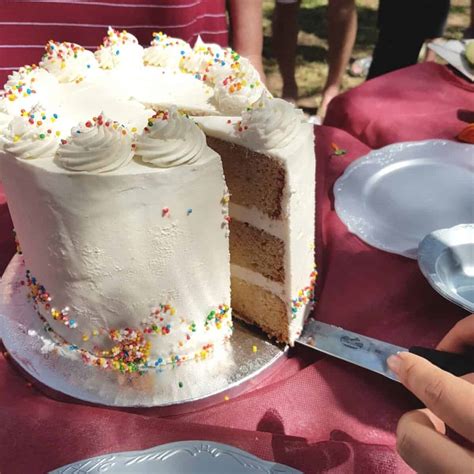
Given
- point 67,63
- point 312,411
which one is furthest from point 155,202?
point 67,63

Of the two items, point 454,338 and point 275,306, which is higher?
point 454,338

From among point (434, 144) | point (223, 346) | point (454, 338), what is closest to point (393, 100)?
point (434, 144)

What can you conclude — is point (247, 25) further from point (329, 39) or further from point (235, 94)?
point (329, 39)

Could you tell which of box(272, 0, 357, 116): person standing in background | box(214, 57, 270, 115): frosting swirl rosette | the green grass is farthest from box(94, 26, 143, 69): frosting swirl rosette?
the green grass

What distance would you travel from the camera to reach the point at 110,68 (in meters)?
2.10

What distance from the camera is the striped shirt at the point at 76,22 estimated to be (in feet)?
8.79

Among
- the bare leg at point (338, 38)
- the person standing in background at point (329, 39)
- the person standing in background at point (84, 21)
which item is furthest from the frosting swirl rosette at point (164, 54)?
the person standing in background at point (329, 39)

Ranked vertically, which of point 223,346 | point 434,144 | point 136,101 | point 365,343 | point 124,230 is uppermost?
point 136,101

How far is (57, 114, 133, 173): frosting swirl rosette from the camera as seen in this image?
57.9 inches

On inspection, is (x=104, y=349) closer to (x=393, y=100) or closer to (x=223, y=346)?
(x=223, y=346)

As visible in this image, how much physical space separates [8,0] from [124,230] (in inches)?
66.7

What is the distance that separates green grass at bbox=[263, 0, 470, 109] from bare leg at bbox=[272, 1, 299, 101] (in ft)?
1.42

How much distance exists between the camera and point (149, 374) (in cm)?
176

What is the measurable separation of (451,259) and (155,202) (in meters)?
1.01
